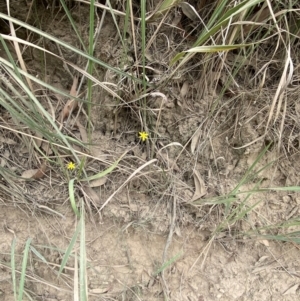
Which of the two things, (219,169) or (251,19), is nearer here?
(251,19)

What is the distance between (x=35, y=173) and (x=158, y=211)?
1.30 ft

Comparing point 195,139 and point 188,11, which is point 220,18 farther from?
point 195,139

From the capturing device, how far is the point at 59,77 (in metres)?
1.21

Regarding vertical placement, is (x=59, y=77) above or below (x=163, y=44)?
below

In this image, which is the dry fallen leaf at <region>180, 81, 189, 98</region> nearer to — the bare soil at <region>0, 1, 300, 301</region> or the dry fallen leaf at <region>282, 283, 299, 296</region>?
the bare soil at <region>0, 1, 300, 301</region>

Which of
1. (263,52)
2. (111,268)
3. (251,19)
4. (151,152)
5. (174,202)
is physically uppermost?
(251,19)

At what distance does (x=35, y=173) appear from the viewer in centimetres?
116

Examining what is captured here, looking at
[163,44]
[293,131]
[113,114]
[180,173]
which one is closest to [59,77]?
[113,114]

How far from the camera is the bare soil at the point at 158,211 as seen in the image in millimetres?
1148

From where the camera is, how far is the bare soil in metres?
1.15

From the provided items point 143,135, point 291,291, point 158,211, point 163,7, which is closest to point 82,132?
point 143,135

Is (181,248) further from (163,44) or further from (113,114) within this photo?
(163,44)

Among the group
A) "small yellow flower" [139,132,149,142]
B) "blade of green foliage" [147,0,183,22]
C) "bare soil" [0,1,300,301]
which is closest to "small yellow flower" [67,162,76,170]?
"bare soil" [0,1,300,301]

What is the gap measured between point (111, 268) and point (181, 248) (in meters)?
0.23
